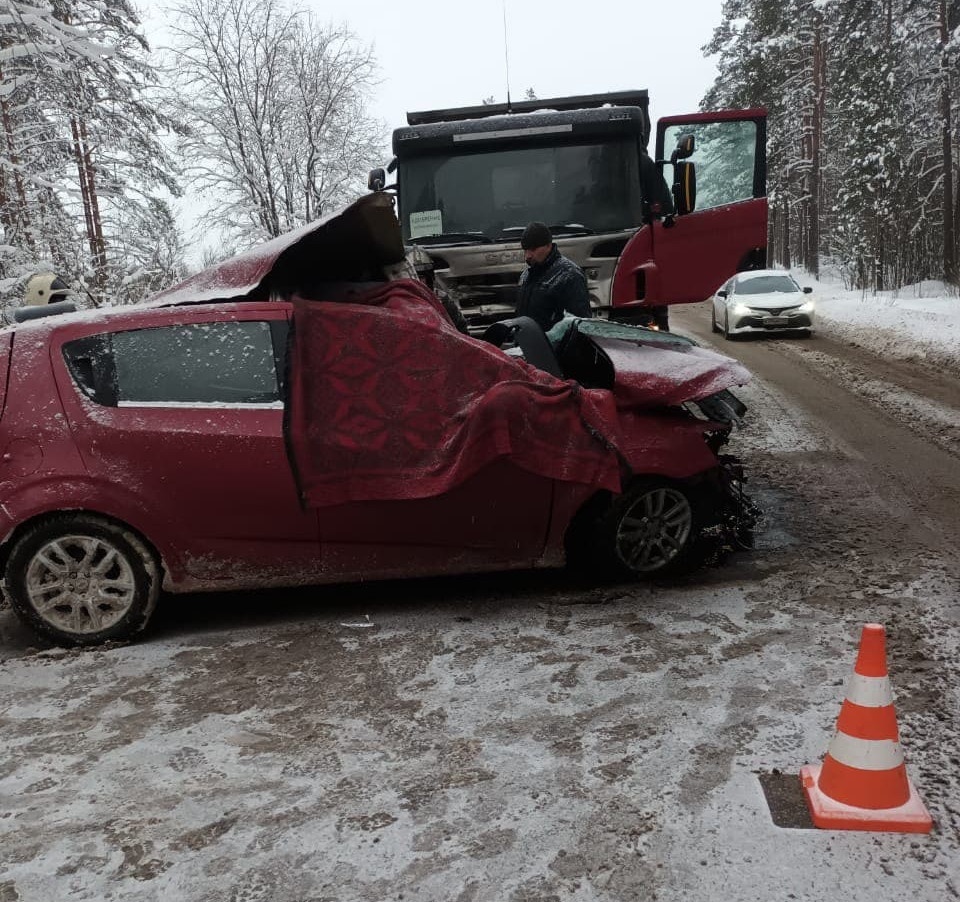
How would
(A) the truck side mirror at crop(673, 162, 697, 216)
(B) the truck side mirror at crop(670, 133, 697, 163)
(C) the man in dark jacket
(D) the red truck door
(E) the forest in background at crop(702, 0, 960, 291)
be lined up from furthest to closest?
1. (E) the forest in background at crop(702, 0, 960, 291)
2. (D) the red truck door
3. (A) the truck side mirror at crop(673, 162, 697, 216)
4. (B) the truck side mirror at crop(670, 133, 697, 163)
5. (C) the man in dark jacket

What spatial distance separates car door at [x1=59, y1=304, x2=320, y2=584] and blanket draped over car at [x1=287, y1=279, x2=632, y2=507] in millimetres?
161

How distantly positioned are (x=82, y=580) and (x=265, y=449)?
105 cm

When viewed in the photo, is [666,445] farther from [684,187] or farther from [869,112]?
[869,112]

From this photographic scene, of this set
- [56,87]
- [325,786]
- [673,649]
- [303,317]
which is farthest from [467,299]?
[56,87]

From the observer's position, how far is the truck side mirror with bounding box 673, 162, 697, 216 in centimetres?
687

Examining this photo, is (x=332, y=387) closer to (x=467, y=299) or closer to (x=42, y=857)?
(x=42, y=857)

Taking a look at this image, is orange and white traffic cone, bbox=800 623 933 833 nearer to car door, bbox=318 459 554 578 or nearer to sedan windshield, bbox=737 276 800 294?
car door, bbox=318 459 554 578

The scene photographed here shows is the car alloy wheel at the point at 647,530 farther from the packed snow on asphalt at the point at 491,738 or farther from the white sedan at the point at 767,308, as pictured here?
the white sedan at the point at 767,308

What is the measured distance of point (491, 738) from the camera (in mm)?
3021

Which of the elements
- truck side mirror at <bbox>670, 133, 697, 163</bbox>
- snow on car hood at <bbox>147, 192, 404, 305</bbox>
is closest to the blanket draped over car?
snow on car hood at <bbox>147, 192, 404, 305</bbox>

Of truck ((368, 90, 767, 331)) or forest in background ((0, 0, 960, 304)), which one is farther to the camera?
forest in background ((0, 0, 960, 304))

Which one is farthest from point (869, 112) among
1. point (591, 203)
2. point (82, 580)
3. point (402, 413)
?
point (82, 580)

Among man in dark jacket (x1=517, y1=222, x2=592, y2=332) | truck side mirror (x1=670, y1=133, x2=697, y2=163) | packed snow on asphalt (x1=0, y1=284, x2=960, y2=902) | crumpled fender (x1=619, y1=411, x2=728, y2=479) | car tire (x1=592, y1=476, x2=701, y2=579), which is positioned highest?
truck side mirror (x1=670, y1=133, x2=697, y2=163)

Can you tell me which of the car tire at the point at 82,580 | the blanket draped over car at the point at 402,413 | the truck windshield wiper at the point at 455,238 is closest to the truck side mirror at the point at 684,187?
the truck windshield wiper at the point at 455,238
